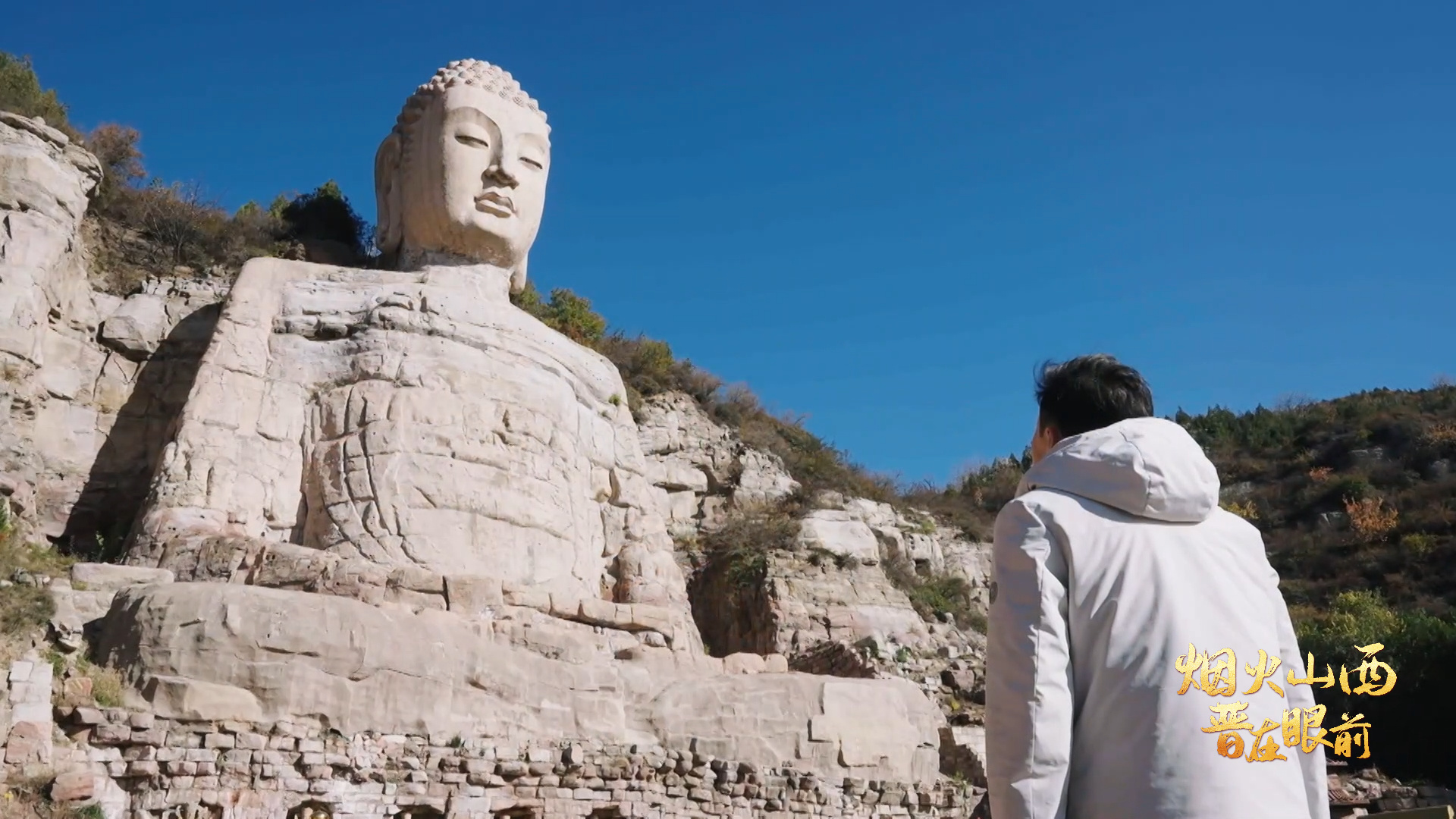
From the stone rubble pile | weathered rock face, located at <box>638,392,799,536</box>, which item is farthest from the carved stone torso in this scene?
weathered rock face, located at <box>638,392,799,536</box>

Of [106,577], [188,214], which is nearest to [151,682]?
[106,577]

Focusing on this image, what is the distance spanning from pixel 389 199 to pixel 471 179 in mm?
1193

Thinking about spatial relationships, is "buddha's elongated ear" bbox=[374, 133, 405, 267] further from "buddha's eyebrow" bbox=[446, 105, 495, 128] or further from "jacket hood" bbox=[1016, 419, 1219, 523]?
"jacket hood" bbox=[1016, 419, 1219, 523]

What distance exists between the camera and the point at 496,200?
42.1 feet

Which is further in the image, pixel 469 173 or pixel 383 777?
pixel 469 173

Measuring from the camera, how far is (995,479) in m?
29.8

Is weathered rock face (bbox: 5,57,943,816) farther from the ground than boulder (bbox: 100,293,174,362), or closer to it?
closer to it

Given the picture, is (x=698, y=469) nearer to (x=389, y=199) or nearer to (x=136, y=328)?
(x=389, y=199)

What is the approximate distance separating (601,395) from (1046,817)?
1040 cm

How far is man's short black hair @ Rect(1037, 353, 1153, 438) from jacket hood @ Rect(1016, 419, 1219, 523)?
20 cm

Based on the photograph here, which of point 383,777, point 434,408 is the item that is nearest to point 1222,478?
point 434,408

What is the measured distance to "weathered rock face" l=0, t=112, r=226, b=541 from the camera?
11.6 meters

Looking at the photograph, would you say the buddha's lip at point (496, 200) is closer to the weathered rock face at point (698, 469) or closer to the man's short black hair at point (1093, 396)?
the weathered rock face at point (698, 469)

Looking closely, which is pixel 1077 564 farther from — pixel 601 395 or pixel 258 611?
pixel 601 395
